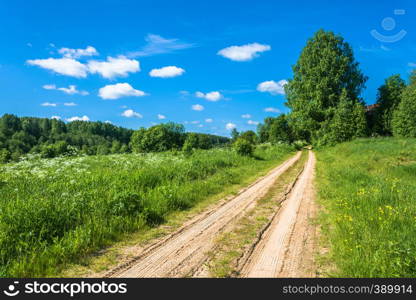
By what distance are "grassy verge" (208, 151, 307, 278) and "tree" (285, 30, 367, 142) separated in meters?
33.7

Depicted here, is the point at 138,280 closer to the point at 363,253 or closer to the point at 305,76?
the point at 363,253

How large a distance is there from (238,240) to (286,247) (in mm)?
1085

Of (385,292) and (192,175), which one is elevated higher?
(192,175)

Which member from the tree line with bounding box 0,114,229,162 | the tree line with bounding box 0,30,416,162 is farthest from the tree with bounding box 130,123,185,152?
the tree line with bounding box 0,30,416,162

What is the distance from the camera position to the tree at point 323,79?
36.0m

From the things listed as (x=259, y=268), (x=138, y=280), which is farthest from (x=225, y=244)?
(x=138, y=280)

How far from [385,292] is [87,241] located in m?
5.59

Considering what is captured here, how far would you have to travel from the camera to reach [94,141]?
120m

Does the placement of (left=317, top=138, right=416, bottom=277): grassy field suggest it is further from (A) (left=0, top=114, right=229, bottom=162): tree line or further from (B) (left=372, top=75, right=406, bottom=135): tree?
(B) (left=372, top=75, right=406, bottom=135): tree

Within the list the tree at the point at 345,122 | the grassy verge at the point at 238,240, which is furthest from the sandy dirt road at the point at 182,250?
the tree at the point at 345,122

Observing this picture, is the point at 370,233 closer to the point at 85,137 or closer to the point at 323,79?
the point at 323,79

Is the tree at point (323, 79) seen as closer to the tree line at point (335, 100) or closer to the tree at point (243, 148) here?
the tree line at point (335, 100)

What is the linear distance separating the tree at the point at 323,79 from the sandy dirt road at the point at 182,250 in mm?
35336

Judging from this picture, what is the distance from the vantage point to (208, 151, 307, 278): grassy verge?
160 inches
